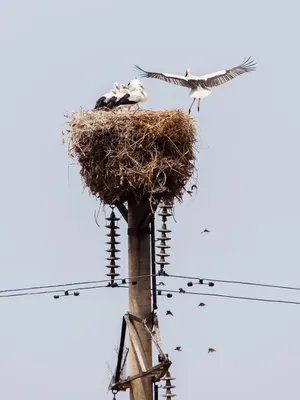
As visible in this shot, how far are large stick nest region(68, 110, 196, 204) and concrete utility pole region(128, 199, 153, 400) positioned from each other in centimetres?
27

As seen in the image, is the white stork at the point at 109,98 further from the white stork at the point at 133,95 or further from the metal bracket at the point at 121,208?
the metal bracket at the point at 121,208

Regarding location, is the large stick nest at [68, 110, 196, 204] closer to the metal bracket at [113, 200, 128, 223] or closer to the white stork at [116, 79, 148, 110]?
the metal bracket at [113, 200, 128, 223]

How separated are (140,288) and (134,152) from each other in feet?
5.12

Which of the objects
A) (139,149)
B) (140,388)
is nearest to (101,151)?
(139,149)

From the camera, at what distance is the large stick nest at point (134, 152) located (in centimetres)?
1427

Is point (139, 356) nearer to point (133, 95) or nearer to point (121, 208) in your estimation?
point (121, 208)

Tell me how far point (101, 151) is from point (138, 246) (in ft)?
4.30

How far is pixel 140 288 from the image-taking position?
546 inches

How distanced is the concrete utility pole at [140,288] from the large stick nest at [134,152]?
0.88 ft

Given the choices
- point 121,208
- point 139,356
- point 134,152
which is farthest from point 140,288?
point 134,152

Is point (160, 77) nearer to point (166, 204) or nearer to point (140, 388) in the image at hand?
point (166, 204)

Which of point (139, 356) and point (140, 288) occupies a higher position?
point (140, 288)

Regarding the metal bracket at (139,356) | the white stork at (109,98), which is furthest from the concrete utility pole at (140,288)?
the white stork at (109,98)

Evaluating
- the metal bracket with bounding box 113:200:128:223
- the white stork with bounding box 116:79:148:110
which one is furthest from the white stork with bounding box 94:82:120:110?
the metal bracket with bounding box 113:200:128:223
